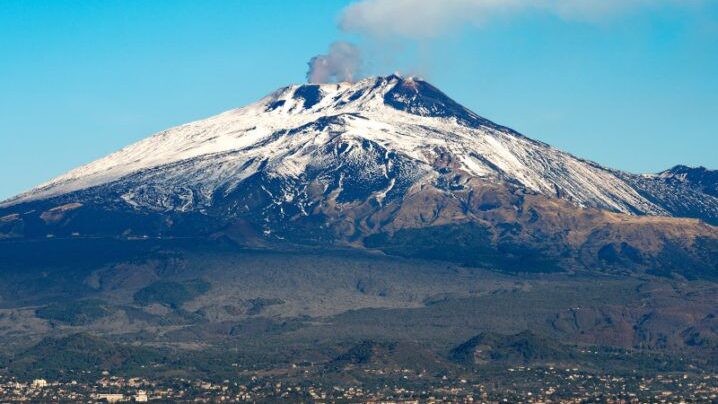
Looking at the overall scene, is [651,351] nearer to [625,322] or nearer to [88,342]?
[625,322]

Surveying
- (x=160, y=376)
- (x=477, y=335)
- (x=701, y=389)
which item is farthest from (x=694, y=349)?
(x=160, y=376)

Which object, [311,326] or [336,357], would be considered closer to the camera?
[336,357]

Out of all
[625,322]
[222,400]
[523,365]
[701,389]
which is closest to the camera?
[222,400]

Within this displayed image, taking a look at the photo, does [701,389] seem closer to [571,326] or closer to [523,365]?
[523,365]

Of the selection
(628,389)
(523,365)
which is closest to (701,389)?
(628,389)

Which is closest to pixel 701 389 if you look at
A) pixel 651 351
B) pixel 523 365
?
pixel 523 365

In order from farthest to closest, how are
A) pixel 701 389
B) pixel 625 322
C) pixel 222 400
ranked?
1. pixel 625 322
2. pixel 701 389
3. pixel 222 400

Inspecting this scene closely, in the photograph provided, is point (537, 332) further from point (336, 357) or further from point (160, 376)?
point (160, 376)

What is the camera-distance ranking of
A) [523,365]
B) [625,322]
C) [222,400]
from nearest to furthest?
[222,400] < [523,365] < [625,322]
